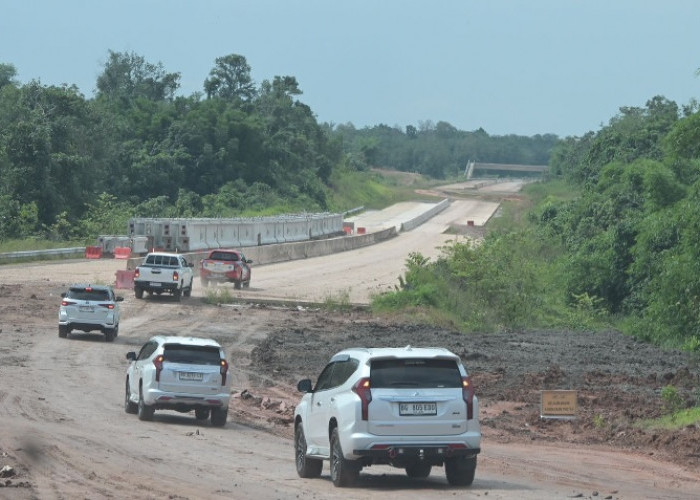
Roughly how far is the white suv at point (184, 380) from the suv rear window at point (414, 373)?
8631mm

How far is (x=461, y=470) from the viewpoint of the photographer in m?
15.7

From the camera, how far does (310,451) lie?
16422 millimetres

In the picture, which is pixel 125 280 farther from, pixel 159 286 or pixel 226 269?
pixel 226 269

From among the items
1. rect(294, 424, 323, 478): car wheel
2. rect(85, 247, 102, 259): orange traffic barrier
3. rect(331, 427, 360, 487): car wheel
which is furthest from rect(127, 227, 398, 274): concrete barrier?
rect(331, 427, 360, 487): car wheel

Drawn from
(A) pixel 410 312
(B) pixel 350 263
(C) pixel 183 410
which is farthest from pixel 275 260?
(C) pixel 183 410

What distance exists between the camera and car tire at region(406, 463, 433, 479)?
54.0 ft

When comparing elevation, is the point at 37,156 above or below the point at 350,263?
above

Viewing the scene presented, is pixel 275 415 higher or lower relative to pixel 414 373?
lower

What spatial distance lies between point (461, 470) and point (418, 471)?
3.70 ft

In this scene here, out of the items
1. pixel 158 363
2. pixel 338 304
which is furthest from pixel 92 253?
pixel 158 363

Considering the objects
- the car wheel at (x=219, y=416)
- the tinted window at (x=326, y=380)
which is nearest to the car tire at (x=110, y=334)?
the car wheel at (x=219, y=416)

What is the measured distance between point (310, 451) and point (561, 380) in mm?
14393

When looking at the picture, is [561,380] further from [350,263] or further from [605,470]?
[350,263]

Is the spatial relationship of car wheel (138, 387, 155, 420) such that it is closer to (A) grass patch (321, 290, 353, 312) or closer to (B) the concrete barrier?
(A) grass patch (321, 290, 353, 312)
